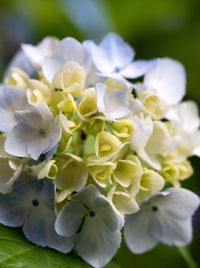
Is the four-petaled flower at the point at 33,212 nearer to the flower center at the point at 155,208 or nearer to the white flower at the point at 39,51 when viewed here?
the flower center at the point at 155,208

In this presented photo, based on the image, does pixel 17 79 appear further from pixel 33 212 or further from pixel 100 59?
pixel 33 212

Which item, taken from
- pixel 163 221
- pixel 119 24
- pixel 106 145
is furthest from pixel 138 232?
pixel 119 24

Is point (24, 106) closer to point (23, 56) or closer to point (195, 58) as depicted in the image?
point (23, 56)

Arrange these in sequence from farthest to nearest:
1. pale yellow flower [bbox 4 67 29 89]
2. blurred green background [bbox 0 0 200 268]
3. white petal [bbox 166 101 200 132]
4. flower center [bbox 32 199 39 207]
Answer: blurred green background [bbox 0 0 200 268] < white petal [bbox 166 101 200 132] < pale yellow flower [bbox 4 67 29 89] < flower center [bbox 32 199 39 207]

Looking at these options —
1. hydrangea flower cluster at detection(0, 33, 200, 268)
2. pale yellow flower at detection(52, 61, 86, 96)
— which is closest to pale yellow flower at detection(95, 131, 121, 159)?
hydrangea flower cluster at detection(0, 33, 200, 268)

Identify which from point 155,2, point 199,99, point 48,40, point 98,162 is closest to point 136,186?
point 98,162

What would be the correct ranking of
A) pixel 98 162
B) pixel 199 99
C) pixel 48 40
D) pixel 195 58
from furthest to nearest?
pixel 195 58 < pixel 199 99 < pixel 48 40 < pixel 98 162

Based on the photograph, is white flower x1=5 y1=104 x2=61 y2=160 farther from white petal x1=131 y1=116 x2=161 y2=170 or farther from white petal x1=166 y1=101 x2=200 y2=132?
white petal x1=166 y1=101 x2=200 y2=132
